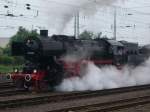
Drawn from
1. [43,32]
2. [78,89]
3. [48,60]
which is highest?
[43,32]

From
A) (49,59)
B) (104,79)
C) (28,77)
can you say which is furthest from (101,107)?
(104,79)

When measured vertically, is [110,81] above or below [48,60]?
below

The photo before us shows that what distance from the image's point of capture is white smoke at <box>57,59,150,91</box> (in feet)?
72.6

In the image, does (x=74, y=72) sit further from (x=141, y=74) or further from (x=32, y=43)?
(x=141, y=74)

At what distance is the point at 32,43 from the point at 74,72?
277 cm

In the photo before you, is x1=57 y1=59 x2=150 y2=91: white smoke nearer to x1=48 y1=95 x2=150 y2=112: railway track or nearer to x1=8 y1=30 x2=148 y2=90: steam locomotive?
x1=8 y1=30 x2=148 y2=90: steam locomotive

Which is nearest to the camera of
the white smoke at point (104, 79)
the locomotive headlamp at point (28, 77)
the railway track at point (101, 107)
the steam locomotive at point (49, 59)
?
the railway track at point (101, 107)

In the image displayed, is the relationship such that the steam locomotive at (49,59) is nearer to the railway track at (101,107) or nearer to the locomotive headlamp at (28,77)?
the locomotive headlamp at (28,77)

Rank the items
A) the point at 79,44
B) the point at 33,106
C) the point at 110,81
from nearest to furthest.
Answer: the point at 33,106, the point at 79,44, the point at 110,81

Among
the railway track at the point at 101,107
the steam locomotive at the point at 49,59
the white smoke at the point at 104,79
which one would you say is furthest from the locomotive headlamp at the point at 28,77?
the railway track at the point at 101,107

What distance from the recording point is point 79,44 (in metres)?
22.3

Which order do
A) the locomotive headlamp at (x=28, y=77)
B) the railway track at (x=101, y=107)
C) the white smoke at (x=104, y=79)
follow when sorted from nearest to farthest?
the railway track at (x=101, y=107)
the locomotive headlamp at (x=28, y=77)
the white smoke at (x=104, y=79)

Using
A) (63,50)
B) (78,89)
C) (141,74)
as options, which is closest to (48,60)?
(63,50)

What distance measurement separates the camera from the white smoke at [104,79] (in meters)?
22.1
